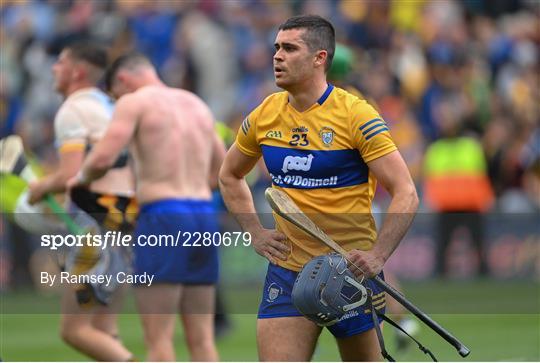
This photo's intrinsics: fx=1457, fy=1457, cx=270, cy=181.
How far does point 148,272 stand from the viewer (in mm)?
10031

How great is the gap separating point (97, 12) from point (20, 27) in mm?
1344

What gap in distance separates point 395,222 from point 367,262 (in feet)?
0.85

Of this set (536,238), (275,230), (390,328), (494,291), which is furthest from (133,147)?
(536,238)

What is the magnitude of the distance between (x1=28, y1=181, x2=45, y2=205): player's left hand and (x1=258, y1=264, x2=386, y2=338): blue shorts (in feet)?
9.58

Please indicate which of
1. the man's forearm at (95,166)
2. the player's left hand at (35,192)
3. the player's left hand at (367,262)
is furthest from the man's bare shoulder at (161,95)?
the player's left hand at (367,262)

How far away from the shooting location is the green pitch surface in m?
13.1

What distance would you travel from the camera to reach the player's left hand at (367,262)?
24.9 feet

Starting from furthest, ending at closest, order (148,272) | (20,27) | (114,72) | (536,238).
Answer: (20,27) → (536,238) → (114,72) → (148,272)

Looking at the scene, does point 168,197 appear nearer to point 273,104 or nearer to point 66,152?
point 66,152

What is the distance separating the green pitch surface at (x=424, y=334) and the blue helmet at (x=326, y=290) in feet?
15.3

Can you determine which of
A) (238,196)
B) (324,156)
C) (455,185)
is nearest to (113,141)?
(238,196)

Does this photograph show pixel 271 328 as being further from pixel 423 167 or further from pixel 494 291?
pixel 423 167

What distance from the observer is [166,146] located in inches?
404

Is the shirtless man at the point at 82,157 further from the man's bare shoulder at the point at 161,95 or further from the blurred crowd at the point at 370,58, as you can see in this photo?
the blurred crowd at the point at 370,58
